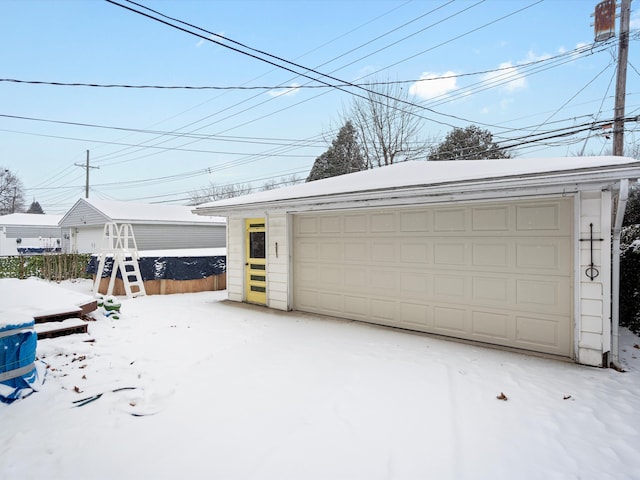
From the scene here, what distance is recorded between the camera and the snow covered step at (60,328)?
14.8 feet

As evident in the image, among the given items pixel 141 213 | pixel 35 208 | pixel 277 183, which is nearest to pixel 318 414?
pixel 141 213

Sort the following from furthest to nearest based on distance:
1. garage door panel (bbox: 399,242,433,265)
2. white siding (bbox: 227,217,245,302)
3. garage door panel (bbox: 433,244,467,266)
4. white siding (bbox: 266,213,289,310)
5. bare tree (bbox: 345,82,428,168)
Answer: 1. bare tree (bbox: 345,82,428,168)
2. white siding (bbox: 227,217,245,302)
3. white siding (bbox: 266,213,289,310)
4. garage door panel (bbox: 399,242,433,265)
5. garage door panel (bbox: 433,244,467,266)

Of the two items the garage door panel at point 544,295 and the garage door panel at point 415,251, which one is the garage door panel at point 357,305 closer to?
the garage door panel at point 415,251

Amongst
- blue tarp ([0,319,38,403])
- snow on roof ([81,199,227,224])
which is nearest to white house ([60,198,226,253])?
snow on roof ([81,199,227,224])

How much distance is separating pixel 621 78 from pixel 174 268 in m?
12.3

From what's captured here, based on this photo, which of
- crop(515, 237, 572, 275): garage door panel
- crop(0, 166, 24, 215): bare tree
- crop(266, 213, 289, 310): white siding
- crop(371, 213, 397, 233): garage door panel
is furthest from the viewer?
crop(0, 166, 24, 215): bare tree

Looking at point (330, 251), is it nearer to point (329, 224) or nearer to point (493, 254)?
point (329, 224)

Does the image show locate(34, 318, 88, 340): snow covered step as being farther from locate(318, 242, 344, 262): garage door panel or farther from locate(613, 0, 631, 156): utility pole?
locate(613, 0, 631, 156): utility pole

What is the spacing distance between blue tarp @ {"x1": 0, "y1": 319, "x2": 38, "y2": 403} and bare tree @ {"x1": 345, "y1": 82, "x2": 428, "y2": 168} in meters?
15.5

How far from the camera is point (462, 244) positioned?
194 inches

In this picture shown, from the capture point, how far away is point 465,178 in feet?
14.4

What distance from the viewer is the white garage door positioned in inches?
168

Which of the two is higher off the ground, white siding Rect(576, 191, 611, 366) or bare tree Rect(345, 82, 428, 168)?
bare tree Rect(345, 82, 428, 168)

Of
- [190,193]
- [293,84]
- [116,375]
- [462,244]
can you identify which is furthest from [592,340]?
[190,193]
